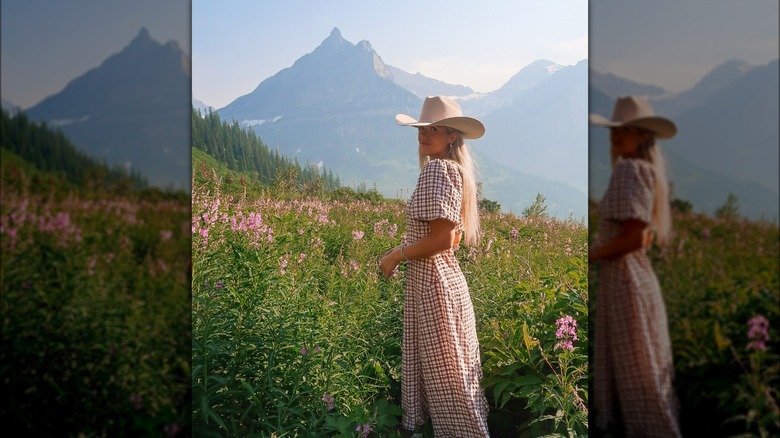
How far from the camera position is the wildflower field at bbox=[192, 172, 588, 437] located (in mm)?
3096

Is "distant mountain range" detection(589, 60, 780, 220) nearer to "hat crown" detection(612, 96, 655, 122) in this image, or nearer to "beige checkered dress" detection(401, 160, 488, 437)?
"hat crown" detection(612, 96, 655, 122)

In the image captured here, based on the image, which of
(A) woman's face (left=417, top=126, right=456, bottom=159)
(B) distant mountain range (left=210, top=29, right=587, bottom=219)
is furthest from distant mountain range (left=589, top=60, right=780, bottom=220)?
(B) distant mountain range (left=210, top=29, right=587, bottom=219)

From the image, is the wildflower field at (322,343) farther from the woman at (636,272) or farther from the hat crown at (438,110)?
the woman at (636,272)

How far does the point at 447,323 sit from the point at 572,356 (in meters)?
0.64

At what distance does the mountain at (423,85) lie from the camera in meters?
5.55

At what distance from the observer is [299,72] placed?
18.8 feet

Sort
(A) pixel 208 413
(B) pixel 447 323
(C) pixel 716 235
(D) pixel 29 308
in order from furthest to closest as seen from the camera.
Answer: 1. (B) pixel 447 323
2. (A) pixel 208 413
3. (D) pixel 29 308
4. (C) pixel 716 235

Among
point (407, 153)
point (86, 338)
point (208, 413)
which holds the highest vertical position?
point (407, 153)

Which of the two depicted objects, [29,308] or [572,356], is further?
[572,356]

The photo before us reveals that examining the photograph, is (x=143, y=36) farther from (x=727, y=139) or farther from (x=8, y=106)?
(x=727, y=139)

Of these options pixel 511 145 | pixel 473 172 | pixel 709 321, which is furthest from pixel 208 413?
pixel 511 145

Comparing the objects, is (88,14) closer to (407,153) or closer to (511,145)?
(407,153)

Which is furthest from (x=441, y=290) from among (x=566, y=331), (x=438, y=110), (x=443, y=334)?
(x=438, y=110)

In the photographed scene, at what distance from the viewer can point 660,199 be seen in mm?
1022
